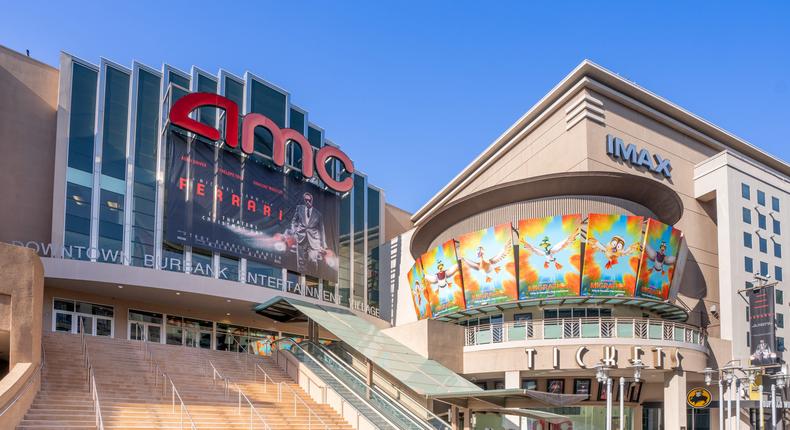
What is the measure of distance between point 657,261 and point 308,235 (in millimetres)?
21728

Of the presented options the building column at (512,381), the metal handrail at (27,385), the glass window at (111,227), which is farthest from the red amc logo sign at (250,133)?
the building column at (512,381)

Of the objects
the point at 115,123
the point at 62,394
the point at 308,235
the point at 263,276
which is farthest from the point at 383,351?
the point at 115,123

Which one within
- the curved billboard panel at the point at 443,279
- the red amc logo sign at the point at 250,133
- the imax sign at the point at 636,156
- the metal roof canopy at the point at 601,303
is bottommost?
the metal roof canopy at the point at 601,303

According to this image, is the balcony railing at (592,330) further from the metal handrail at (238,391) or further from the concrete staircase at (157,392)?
the metal handrail at (238,391)

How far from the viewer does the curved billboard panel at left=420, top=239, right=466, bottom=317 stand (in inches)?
1393

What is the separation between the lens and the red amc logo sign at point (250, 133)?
3953cm

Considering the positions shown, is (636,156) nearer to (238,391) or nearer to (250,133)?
(250,133)

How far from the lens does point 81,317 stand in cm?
3734

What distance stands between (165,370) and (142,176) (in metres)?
15.0

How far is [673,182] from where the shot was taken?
42.1 metres

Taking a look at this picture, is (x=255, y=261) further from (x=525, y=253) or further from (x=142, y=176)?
(x=525, y=253)

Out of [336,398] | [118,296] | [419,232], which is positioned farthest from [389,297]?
[336,398]

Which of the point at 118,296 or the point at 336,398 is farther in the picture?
the point at 118,296

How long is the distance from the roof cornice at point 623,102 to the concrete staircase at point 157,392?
18.6 metres
